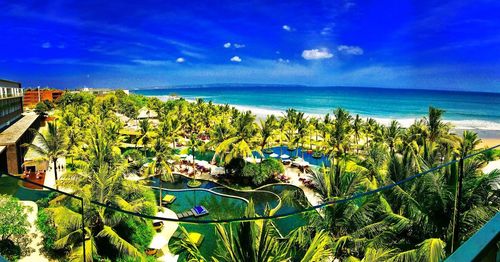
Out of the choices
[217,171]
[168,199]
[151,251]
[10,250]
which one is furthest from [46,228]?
[217,171]

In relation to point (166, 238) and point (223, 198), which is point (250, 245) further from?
point (223, 198)

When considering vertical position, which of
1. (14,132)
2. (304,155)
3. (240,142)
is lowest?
(304,155)

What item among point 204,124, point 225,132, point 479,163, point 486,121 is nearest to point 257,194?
point 225,132

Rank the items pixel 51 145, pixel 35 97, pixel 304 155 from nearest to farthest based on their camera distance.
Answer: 1. pixel 51 145
2. pixel 304 155
3. pixel 35 97

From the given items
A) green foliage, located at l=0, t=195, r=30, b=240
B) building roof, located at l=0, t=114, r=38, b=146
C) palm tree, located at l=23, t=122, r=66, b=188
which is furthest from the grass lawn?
building roof, located at l=0, t=114, r=38, b=146

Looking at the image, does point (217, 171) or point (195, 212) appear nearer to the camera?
point (195, 212)

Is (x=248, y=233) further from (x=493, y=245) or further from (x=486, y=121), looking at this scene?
(x=486, y=121)

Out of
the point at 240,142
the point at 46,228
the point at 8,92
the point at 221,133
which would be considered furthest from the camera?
the point at 8,92
